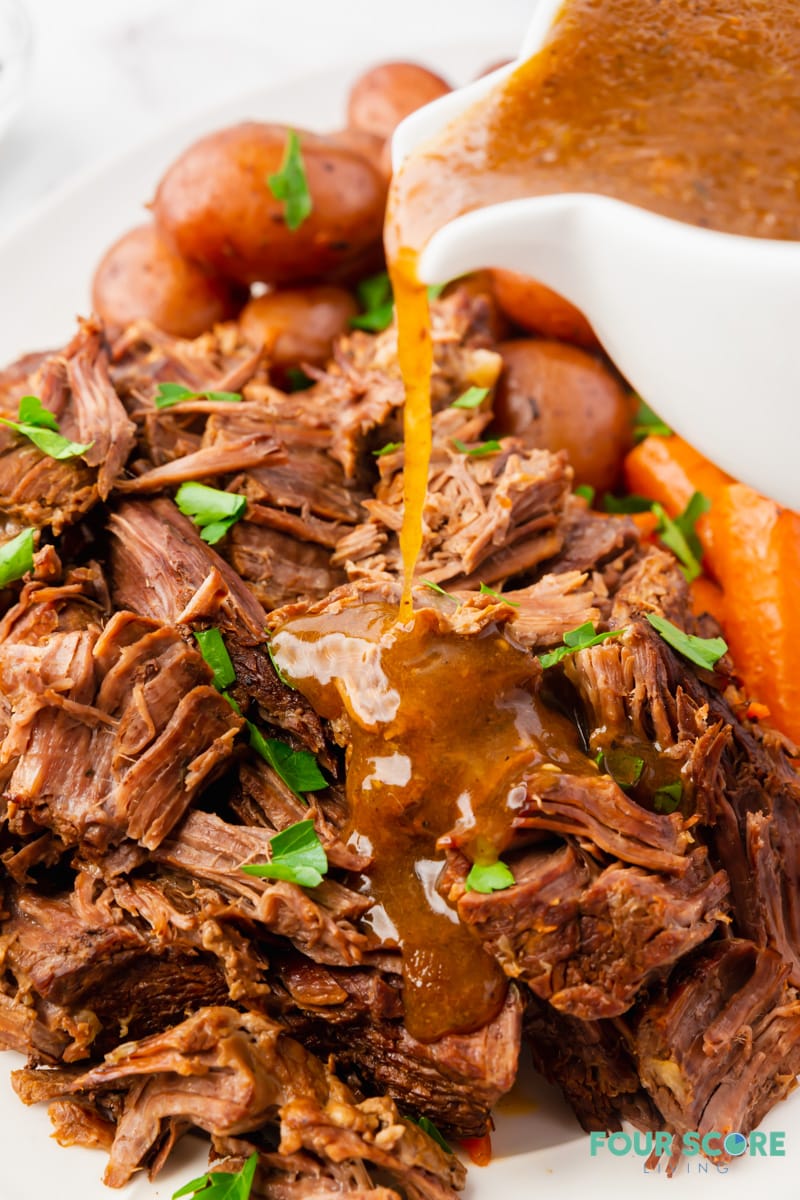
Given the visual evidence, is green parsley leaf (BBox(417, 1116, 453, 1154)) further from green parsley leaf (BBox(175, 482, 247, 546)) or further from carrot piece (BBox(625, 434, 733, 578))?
carrot piece (BBox(625, 434, 733, 578))

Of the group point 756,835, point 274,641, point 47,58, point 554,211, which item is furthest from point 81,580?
point 47,58

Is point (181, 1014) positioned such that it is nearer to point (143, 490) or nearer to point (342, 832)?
point (342, 832)

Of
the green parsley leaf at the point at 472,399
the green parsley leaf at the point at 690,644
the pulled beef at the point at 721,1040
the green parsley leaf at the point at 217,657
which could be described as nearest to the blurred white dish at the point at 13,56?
the green parsley leaf at the point at 472,399

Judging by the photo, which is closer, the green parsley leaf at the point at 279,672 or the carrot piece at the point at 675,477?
the green parsley leaf at the point at 279,672

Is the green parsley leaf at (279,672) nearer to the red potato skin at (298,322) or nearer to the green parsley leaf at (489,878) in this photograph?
the green parsley leaf at (489,878)

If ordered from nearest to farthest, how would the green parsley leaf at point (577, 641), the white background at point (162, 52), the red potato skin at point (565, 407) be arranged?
the green parsley leaf at point (577, 641), the red potato skin at point (565, 407), the white background at point (162, 52)

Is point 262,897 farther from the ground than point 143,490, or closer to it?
closer to it

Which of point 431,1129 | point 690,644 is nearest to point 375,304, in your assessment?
point 690,644

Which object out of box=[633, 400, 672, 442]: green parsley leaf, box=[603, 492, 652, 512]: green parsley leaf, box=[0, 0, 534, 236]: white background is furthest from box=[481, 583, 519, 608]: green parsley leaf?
box=[0, 0, 534, 236]: white background
